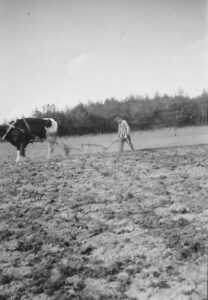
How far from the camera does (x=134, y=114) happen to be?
5106cm

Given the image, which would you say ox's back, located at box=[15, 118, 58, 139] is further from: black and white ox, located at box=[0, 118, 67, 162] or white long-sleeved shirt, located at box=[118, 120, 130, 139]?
white long-sleeved shirt, located at box=[118, 120, 130, 139]

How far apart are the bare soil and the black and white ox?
13.0ft

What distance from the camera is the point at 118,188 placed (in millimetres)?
6965

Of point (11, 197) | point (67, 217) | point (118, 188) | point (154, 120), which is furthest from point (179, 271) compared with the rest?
point (154, 120)

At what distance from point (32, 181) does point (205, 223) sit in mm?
4897

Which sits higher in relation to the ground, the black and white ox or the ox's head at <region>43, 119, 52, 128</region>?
the ox's head at <region>43, 119, 52, 128</region>

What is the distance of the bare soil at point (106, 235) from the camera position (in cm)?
347

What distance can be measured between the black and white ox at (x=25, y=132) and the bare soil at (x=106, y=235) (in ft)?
13.0

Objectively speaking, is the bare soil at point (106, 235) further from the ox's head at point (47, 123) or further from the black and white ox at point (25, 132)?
the ox's head at point (47, 123)

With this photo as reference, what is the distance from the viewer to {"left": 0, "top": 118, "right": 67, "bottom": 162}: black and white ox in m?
11.9

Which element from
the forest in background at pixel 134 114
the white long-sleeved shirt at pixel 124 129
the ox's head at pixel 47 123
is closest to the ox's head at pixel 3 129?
the ox's head at pixel 47 123

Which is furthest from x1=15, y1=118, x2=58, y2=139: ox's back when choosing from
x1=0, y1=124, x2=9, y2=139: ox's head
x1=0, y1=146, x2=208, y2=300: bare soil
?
x1=0, y1=146, x2=208, y2=300: bare soil

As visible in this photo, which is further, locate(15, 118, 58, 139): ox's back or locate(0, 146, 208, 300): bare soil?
locate(15, 118, 58, 139): ox's back

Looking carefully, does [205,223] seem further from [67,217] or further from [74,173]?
[74,173]
